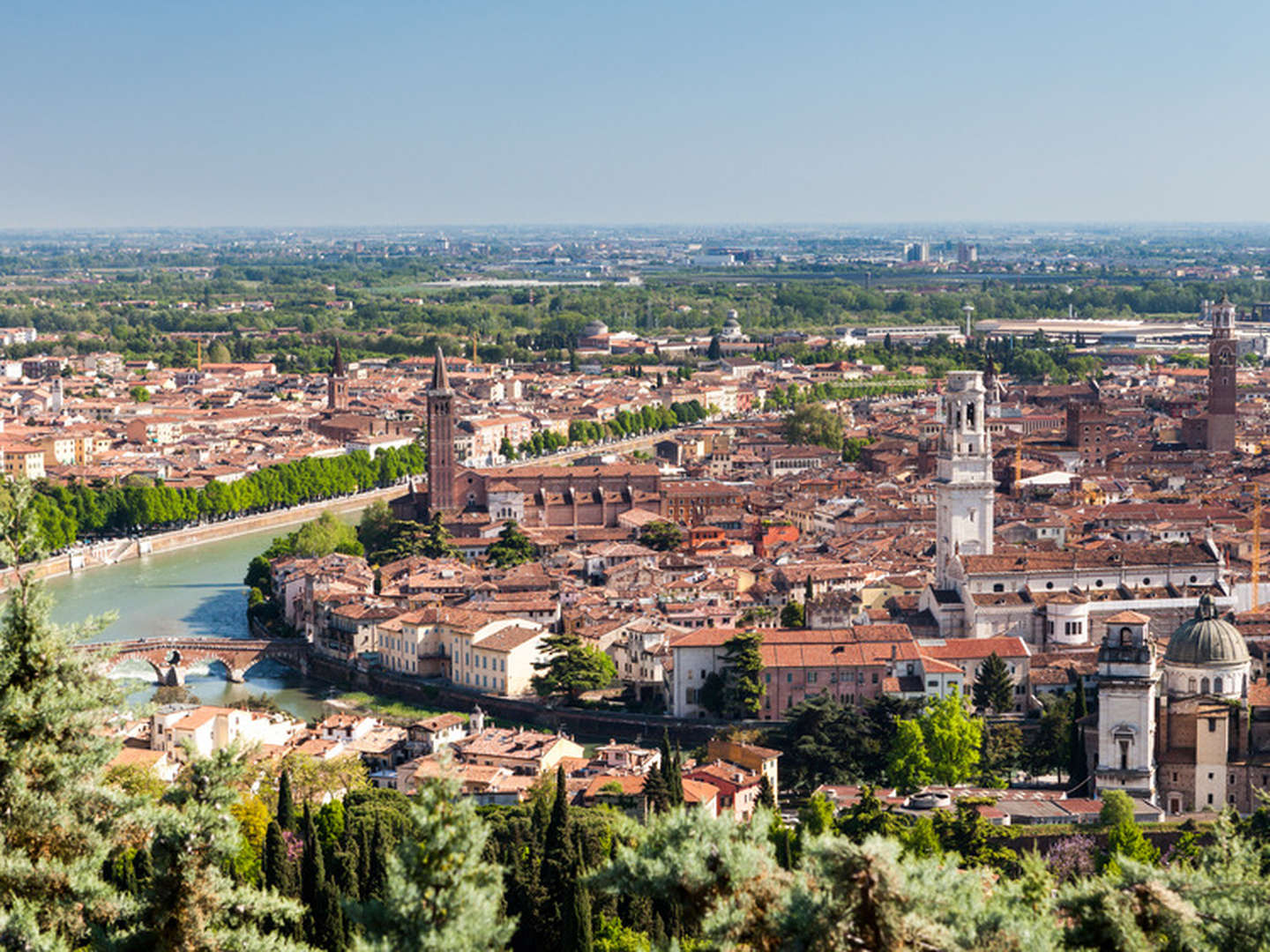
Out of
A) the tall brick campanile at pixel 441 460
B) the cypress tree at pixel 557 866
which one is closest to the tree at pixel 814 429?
the tall brick campanile at pixel 441 460

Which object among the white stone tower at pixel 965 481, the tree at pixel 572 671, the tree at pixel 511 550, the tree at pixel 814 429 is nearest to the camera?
the tree at pixel 572 671

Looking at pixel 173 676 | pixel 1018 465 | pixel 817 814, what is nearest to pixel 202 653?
pixel 173 676

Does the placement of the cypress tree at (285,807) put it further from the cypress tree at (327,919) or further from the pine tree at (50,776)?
the pine tree at (50,776)

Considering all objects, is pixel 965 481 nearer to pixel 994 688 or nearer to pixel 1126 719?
pixel 994 688

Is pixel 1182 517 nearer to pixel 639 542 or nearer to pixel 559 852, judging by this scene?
pixel 639 542

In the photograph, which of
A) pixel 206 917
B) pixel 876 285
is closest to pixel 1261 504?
pixel 206 917

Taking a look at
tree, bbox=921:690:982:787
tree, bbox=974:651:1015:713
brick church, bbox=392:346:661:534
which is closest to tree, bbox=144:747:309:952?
tree, bbox=921:690:982:787
